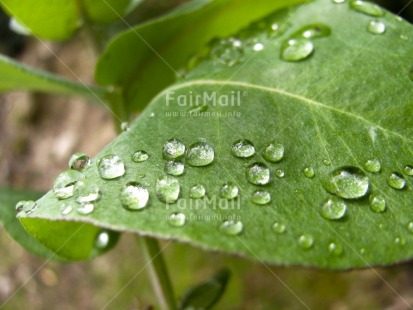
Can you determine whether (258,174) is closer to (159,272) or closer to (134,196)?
(134,196)

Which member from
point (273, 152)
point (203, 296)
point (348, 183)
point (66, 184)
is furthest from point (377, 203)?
point (203, 296)

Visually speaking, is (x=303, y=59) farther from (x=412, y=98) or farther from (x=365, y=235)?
(x=365, y=235)

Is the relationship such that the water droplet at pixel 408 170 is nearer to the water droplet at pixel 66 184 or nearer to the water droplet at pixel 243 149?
the water droplet at pixel 243 149

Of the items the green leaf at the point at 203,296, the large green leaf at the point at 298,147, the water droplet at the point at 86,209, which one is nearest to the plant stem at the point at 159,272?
the green leaf at the point at 203,296

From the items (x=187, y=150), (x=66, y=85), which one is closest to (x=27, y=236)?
(x=66, y=85)

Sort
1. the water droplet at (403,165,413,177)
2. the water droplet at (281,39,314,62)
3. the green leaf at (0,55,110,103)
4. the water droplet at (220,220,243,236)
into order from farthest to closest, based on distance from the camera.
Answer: the green leaf at (0,55,110,103) < the water droplet at (281,39,314,62) < the water droplet at (403,165,413,177) < the water droplet at (220,220,243,236)

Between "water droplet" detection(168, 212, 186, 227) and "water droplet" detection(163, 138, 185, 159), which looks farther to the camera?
"water droplet" detection(163, 138, 185, 159)

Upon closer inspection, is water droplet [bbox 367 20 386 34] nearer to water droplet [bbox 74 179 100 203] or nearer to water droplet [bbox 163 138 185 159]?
water droplet [bbox 163 138 185 159]

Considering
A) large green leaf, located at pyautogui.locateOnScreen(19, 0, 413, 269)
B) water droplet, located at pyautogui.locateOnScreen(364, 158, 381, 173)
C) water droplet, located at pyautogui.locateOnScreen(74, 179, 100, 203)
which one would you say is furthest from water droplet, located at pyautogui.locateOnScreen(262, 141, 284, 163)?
water droplet, located at pyautogui.locateOnScreen(74, 179, 100, 203)
